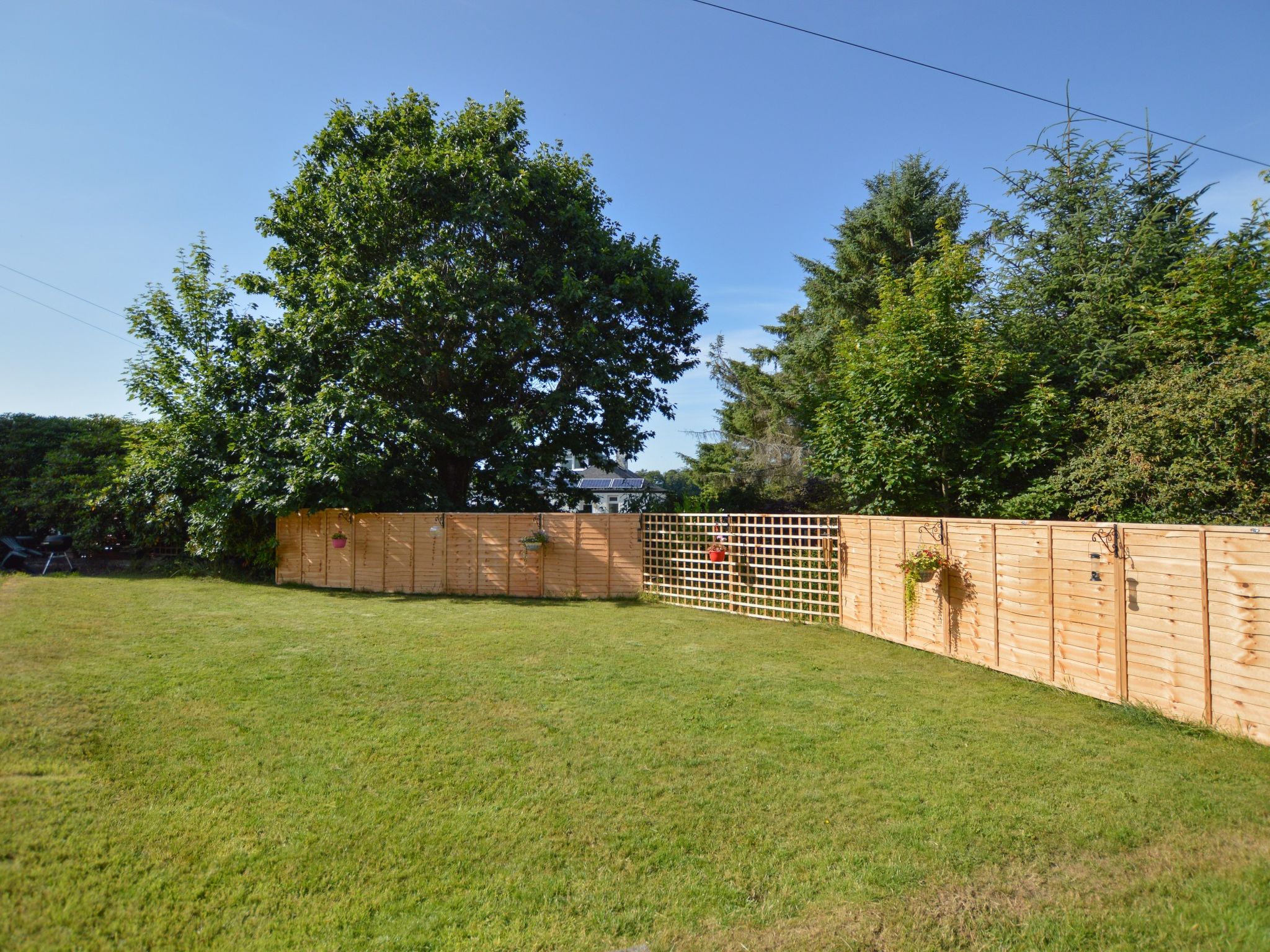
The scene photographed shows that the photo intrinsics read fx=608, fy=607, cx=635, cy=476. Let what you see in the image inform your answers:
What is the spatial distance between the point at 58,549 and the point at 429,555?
10103mm

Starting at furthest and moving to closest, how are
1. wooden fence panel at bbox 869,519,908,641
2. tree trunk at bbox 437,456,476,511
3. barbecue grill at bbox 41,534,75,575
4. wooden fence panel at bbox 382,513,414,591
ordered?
tree trunk at bbox 437,456,476,511
barbecue grill at bbox 41,534,75,575
wooden fence panel at bbox 382,513,414,591
wooden fence panel at bbox 869,519,908,641

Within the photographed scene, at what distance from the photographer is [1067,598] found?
214 inches

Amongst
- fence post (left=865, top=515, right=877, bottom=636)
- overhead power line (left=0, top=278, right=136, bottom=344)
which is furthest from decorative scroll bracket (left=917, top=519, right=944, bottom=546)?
overhead power line (left=0, top=278, right=136, bottom=344)

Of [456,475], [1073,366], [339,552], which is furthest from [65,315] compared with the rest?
[1073,366]

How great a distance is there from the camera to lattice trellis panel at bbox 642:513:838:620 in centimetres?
881

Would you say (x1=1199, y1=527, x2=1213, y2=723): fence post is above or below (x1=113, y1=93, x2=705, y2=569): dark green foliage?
below

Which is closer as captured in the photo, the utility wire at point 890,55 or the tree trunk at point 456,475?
the utility wire at point 890,55

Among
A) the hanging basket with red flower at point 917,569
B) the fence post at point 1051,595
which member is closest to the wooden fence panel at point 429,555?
the hanging basket with red flower at point 917,569

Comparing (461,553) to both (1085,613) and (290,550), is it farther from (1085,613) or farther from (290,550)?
(1085,613)

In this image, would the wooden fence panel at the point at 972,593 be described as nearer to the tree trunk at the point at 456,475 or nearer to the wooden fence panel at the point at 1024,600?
the wooden fence panel at the point at 1024,600

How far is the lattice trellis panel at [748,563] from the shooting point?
28.9 ft

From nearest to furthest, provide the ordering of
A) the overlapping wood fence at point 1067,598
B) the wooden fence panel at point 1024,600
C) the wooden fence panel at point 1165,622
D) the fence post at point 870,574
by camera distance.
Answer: the overlapping wood fence at point 1067,598 < the wooden fence panel at point 1165,622 < the wooden fence panel at point 1024,600 < the fence post at point 870,574

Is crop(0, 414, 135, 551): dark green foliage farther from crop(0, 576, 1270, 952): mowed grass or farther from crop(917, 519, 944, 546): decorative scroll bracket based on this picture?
crop(917, 519, 944, 546): decorative scroll bracket

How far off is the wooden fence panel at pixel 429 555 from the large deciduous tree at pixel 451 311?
1.27 m
